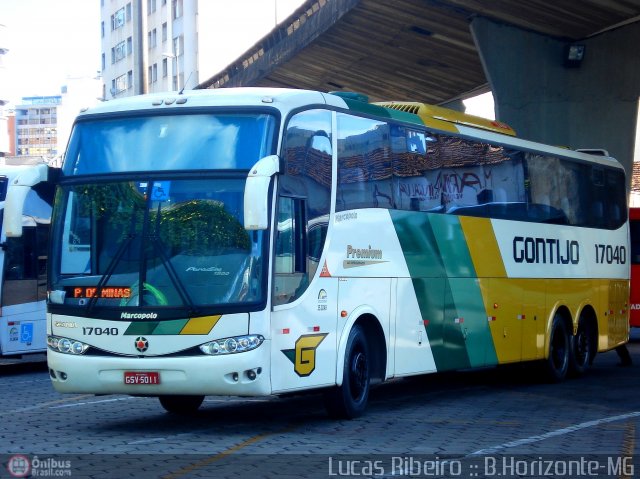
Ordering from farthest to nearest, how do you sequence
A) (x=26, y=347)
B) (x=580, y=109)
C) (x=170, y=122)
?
(x=580, y=109) → (x=26, y=347) → (x=170, y=122)

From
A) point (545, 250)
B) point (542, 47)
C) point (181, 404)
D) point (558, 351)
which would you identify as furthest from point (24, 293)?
point (542, 47)

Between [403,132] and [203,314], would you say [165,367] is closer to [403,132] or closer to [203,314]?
[203,314]

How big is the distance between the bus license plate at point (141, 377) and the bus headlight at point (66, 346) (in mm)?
553

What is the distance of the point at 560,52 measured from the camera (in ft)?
104

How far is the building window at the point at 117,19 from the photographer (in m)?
105

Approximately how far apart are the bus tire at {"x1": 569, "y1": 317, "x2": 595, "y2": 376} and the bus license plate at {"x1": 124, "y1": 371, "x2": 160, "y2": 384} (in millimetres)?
9787

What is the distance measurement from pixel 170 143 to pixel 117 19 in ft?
322

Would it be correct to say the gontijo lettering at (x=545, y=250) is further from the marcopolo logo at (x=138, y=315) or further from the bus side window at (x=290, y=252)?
the marcopolo logo at (x=138, y=315)

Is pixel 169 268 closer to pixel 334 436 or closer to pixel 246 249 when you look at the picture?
pixel 246 249

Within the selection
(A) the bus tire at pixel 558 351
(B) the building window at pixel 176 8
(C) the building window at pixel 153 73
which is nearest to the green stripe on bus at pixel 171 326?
(A) the bus tire at pixel 558 351

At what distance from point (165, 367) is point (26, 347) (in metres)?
10.1

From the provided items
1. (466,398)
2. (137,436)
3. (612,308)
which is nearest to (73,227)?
(137,436)

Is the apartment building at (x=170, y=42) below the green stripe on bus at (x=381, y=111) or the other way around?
the other way around

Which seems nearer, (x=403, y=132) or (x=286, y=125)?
(x=286, y=125)
